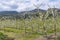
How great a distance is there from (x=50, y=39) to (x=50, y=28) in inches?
2108

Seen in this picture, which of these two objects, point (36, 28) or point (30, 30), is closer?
point (30, 30)

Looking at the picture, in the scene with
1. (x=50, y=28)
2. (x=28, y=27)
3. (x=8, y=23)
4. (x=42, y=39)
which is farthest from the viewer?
(x=8, y=23)

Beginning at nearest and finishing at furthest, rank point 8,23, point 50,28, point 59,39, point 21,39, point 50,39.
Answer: point 59,39 → point 50,39 → point 21,39 → point 50,28 → point 8,23

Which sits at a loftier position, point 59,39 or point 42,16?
point 42,16

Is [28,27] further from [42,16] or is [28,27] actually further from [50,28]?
[42,16]

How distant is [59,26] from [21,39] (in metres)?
63.7

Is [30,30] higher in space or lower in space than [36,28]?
lower

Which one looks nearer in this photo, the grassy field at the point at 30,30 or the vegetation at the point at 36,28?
the vegetation at the point at 36,28

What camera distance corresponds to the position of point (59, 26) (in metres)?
129

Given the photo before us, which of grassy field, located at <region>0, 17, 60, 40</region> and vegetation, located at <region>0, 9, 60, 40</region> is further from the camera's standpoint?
grassy field, located at <region>0, 17, 60, 40</region>

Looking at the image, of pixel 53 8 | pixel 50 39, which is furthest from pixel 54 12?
pixel 50 39

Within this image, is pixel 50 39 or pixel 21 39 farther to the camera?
pixel 21 39

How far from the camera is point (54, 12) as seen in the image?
233 ft

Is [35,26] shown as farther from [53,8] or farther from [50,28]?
[53,8]
